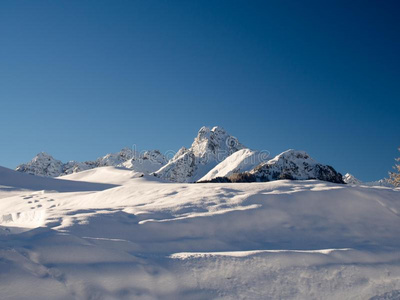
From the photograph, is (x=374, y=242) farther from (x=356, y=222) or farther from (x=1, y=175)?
(x=1, y=175)

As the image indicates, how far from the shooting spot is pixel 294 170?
375 inches

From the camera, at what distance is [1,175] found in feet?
38.5

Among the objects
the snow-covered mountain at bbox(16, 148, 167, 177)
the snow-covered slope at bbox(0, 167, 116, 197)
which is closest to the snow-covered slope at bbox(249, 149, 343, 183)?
the snow-covered slope at bbox(0, 167, 116, 197)

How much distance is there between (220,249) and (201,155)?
148 ft

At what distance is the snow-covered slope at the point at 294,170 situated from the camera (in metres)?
9.25

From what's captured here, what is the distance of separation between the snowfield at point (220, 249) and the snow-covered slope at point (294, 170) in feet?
15.6

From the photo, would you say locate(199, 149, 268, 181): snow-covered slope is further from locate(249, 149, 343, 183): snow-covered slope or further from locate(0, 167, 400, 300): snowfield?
locate(0, 167, 400, 300): snowfield

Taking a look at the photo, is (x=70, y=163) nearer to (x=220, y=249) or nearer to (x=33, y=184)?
(x=33, y=184)

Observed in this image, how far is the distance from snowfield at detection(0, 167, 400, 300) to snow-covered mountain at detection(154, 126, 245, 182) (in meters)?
30.4

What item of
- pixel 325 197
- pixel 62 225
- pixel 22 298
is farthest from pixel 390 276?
pixel 62 225

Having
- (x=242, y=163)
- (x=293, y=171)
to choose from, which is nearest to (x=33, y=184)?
(x=242, y=163)

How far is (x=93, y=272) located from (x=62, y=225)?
4.17 feet

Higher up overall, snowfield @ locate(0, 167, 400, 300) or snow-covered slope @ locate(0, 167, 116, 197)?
snow-covered slope @ locate(0, 167, 116, 197)

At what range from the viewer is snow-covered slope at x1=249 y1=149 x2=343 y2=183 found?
9252mm
